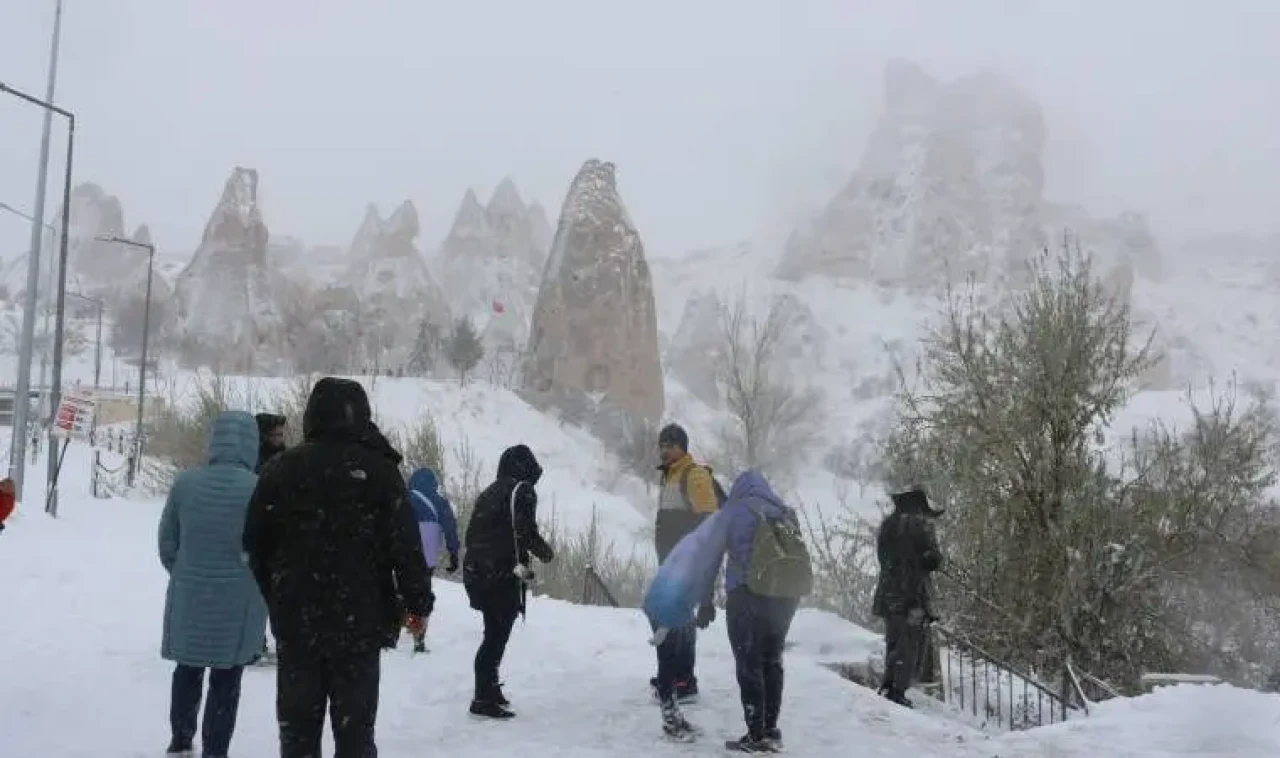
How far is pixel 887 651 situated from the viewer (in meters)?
9.12

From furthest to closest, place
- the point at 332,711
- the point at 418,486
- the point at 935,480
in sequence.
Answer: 1. the point at 935,480
2. the point at 418,486
3. the point at 332,711

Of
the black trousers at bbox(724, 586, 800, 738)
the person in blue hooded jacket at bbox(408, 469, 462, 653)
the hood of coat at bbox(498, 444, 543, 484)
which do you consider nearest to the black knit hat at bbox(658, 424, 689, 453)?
the hood of coat at bbox(498, 444, 543, 484)

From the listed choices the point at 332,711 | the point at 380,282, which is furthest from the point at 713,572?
the point at 380,282

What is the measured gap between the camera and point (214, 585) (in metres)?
5.07

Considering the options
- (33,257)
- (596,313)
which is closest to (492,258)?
(596,313)

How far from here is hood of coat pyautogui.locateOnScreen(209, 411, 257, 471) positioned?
528cm

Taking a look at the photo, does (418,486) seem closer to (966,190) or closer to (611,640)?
(611,640)

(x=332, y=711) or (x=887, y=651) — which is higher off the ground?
(x=332, y=711)

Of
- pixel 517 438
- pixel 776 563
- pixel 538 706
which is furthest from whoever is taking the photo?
pixel 517 438

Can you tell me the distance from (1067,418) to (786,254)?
521ft

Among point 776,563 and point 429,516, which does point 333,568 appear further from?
point 429,516

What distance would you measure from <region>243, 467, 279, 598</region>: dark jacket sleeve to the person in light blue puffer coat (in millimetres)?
858

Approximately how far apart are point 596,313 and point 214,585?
65381 millimetres

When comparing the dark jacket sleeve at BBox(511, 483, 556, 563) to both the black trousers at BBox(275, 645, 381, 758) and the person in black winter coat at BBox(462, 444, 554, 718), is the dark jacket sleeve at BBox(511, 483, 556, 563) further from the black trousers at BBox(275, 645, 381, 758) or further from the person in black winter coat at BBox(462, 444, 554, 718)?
the black trousers at BBox(275, 645, 381, 758)
